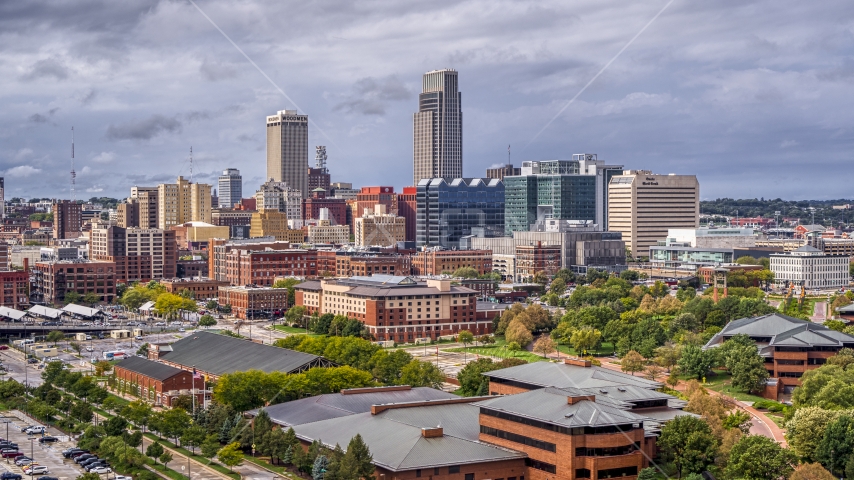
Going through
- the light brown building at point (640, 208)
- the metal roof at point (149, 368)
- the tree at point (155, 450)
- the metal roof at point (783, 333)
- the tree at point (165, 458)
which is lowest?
the tree at point (165, 458)

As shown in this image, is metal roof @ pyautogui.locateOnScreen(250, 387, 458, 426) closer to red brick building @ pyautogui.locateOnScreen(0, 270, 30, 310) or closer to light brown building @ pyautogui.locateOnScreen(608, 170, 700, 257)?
red brick building @ pyautogui.locateOnScreen(0, 270, 30, 310)

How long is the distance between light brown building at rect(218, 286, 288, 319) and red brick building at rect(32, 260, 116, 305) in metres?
22.1

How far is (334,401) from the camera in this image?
6756cm

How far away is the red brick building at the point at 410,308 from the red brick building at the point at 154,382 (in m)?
30.4

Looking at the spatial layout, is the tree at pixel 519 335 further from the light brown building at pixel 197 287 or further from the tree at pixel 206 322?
the light brown building at pixel 197 287

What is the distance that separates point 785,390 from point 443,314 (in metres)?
43.0

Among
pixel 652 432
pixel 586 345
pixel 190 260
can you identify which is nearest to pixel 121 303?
pixel 190 260

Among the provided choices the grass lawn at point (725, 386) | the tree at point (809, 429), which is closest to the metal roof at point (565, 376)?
the tree at point (809, 429)

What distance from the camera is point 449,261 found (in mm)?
A: 168000

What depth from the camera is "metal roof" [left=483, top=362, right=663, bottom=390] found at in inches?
2539

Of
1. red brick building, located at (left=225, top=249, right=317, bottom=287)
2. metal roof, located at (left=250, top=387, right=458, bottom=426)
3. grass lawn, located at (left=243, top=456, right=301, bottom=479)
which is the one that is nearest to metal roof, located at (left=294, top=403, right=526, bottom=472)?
grass lawn, located at (left=243, top=456, right=301, bottom=479)

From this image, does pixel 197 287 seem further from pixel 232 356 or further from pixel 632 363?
pixel 632 363

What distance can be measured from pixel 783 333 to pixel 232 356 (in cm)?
3854

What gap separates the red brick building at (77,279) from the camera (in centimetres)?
15112
